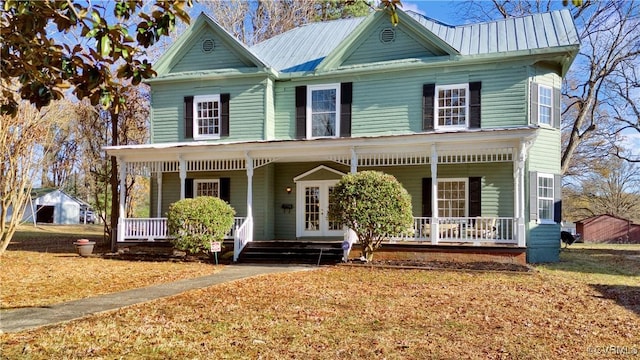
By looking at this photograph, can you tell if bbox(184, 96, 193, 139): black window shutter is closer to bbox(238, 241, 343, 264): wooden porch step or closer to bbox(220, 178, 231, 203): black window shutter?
bbox(220, 178, 231, 203): black window shutter

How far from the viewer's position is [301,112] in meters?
17.2

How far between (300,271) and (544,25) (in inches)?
465

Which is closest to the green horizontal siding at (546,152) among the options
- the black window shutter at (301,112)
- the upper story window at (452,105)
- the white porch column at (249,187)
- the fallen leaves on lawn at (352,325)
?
the upper story window at (452,105)

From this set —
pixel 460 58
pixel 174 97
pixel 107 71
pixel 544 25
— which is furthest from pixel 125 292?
pixel 544 25

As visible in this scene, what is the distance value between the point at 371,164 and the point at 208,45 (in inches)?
300

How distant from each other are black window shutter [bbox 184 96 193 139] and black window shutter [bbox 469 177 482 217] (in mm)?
9871

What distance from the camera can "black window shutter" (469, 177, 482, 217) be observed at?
1526cm

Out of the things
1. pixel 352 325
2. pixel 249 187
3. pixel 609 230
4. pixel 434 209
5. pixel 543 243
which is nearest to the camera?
pixel 352 325

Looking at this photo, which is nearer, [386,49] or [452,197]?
[452,197]

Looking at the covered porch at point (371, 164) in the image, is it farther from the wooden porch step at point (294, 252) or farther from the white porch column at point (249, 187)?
the wooden porch step at point (294, 252)

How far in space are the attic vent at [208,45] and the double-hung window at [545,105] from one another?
444 inches

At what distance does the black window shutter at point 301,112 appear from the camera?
17.1 m

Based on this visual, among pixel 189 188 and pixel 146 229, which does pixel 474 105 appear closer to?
pixel 189 188

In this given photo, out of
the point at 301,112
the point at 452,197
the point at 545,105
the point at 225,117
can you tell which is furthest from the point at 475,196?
the point at 225,117
